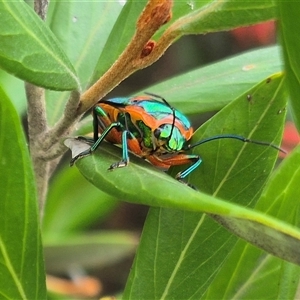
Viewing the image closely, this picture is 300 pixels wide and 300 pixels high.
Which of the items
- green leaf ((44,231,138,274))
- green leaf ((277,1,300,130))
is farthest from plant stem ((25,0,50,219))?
green leaf ((44,231,138,274))

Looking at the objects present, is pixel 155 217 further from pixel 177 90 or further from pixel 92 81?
pixel 177 90

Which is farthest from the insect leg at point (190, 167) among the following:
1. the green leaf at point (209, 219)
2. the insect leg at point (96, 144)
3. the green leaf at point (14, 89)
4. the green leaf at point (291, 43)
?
the green leaf at point (14, 89)

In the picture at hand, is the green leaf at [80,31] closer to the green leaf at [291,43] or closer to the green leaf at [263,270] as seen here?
the green leaf at [263,270]

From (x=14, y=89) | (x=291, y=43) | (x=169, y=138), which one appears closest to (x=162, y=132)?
(x=169, y=138)

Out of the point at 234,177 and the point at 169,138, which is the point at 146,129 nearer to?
the point at 169,138

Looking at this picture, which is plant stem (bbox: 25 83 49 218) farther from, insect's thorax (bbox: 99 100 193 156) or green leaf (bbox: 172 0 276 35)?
green leaf (bbox: 172 0 276 35)

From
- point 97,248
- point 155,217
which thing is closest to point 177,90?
point 155,217

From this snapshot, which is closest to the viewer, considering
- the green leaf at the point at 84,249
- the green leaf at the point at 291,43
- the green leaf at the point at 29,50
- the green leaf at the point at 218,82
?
the green leaf at the point at 291,43
